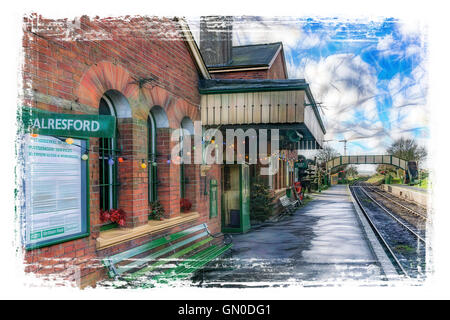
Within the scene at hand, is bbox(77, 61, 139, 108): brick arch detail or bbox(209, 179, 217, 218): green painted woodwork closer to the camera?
bbox(77, 61, 139, 108): brick arch detail

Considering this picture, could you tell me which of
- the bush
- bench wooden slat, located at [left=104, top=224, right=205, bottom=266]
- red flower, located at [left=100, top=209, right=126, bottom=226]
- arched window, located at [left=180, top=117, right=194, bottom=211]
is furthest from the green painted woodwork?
the bush

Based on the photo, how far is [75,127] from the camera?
3.58 meters

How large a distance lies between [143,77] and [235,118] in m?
2.52

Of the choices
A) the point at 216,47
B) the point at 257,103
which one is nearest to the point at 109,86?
the point at 257,103

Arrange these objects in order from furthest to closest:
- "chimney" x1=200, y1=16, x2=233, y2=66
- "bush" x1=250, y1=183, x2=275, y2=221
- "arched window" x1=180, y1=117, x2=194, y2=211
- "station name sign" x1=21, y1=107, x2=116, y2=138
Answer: "bush" x1=250, y1=183, x2=275, y2=221, "chimney" x1=200, y1=16, x2=233, y2=66, "arched window" x1=180, y1=117, x2=194, y2=211, "station name sign" x1=21, y1=107, x2=116, y2=138

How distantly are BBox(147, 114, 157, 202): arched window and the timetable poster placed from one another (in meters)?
2.22

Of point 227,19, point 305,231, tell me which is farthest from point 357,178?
point 227,19

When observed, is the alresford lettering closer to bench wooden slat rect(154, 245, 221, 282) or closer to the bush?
bench wooden slat rect(154, 245, 221, 282)

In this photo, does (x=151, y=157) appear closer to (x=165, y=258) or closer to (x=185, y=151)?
(x=185, y=151)

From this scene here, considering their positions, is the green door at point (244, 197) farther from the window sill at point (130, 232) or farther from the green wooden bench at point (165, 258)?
the window sill at point (130, 232)

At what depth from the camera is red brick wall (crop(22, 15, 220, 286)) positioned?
380 centimetres

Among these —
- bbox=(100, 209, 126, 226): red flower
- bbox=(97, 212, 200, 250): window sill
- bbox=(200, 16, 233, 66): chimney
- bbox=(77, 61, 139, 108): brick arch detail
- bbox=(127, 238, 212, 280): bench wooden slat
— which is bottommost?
bbox=(127, 238, 212, 280): bench wooden slat

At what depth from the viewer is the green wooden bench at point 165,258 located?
489 centimetres

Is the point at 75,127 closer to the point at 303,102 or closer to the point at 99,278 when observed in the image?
the point at 99,278
